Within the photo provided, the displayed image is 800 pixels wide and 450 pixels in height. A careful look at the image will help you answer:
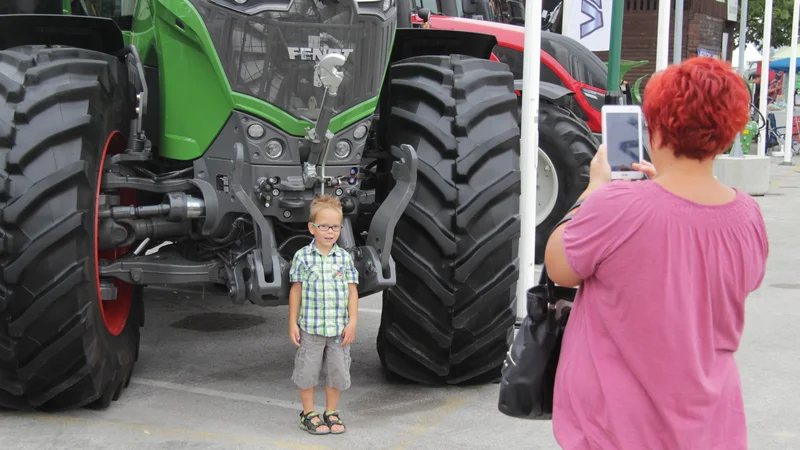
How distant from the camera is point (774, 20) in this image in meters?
35.7

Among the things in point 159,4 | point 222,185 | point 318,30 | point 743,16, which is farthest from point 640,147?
point 743,16

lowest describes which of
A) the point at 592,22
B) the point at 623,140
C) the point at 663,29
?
the point at 623,140

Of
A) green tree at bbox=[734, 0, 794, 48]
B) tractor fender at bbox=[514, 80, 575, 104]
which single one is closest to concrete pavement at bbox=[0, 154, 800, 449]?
tractor fender at bbox=[514, 80, 575, 104]

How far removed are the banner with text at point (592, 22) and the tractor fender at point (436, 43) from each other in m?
11.4

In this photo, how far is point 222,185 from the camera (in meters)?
4.75

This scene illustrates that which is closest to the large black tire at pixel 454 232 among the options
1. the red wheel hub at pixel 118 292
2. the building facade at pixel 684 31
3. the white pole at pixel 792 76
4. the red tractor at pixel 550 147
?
the red wheel hub at pixel 118 292

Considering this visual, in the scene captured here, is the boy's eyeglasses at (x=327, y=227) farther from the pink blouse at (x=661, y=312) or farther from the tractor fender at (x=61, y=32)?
the pink blouse at (x=661, y=312)

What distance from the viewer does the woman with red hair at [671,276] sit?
2.46 m

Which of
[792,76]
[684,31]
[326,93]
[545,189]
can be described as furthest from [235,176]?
[684,31]

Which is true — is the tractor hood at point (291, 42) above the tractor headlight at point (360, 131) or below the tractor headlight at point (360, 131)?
above

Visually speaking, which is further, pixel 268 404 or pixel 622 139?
pixel 268 404

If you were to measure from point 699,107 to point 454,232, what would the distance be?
2.52 meters

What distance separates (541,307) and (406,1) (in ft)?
12.5

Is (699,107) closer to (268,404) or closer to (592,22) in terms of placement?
(268,404)
